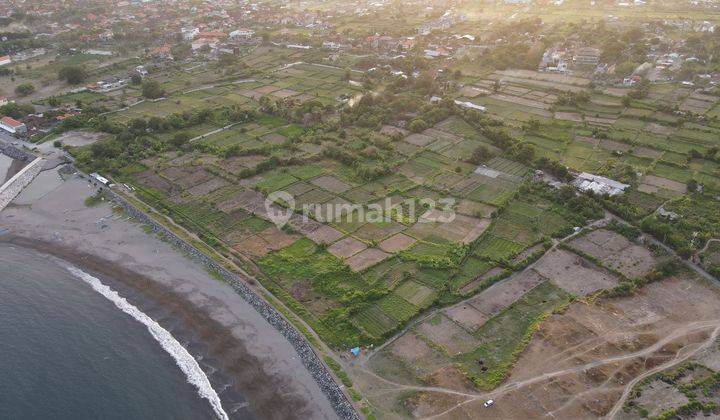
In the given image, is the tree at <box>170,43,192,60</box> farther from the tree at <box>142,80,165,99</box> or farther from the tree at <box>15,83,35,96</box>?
the tree at <box>15,83,35,96</box>

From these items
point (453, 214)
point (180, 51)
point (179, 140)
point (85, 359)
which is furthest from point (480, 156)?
point (180, 51)

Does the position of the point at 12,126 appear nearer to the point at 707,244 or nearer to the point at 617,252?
the point at 617,252

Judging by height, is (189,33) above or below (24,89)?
below

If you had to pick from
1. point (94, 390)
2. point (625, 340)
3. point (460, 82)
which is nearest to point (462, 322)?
point (625, 340)

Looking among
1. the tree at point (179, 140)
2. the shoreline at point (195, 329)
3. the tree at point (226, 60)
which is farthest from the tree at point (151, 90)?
the shoreline at point (195, 329)

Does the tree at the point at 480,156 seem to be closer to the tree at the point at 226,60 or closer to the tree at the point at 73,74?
the tree at the point at 226,60

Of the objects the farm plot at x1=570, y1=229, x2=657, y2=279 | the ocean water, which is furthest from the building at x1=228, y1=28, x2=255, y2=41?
the farm plot at x1=570, y1=229, x2=657, y2=279
